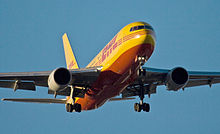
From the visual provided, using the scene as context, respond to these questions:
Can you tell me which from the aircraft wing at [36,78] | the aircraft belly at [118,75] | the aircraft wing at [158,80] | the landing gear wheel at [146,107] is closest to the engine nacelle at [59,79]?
the aircraft wing at [36,78]

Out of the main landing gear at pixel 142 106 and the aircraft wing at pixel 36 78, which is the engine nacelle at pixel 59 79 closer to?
the aircraft wing at pixel 36 78

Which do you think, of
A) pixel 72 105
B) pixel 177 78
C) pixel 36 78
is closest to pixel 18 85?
pixel 36 78

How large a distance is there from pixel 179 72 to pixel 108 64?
5934 mm

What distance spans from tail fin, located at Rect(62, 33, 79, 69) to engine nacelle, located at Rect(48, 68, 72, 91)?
14.0 meters

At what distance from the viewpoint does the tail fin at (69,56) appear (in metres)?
44.3

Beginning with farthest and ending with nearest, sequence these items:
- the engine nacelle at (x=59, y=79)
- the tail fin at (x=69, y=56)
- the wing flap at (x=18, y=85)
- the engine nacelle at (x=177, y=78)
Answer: the tail fin at (x=69, y=56), the engine nacelle at (x=177, y=78), the wing flap at (x=18, y=85), the engine nacelle at (x=59, y=79)

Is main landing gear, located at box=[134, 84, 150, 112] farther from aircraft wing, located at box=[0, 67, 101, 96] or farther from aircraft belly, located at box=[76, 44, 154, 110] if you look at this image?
aircraft wing, located at box=[0, 67, 101, 96]

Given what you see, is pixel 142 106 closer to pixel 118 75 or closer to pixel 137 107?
pixel 137 107

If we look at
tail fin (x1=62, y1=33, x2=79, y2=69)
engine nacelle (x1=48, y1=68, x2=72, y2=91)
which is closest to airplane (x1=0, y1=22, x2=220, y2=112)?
engine nacelle (x1=48, y1=68, x2=72, y2=91)

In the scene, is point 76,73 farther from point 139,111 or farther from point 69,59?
point 69,59

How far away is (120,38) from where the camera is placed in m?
28.2

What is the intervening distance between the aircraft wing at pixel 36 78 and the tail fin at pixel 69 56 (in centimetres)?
1121

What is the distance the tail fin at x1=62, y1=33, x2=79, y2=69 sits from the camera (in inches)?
1744

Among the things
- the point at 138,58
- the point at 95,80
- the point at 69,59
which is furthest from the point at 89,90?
the point at 69,59
